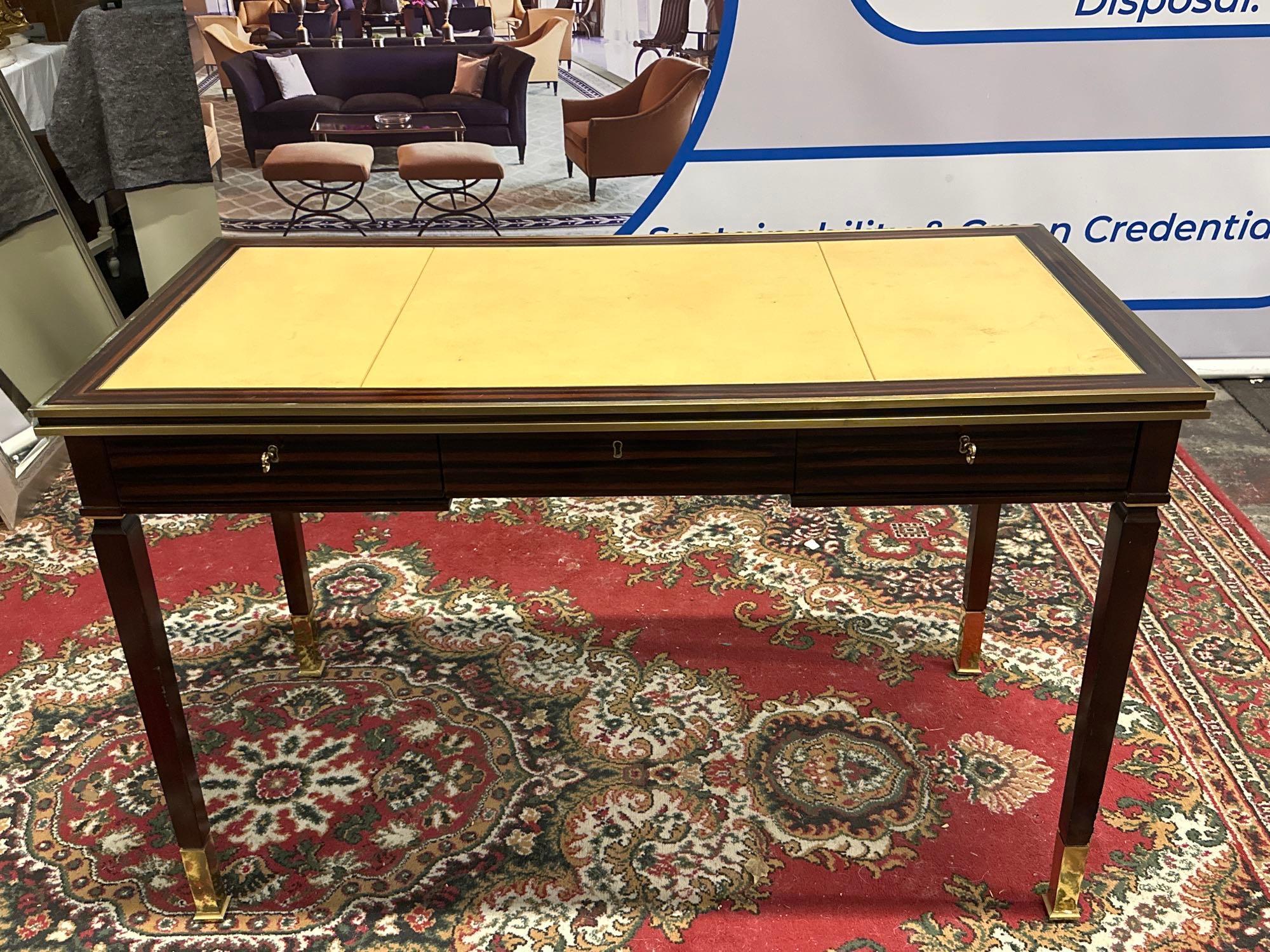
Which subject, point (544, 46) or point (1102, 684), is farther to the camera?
point (544, 46)

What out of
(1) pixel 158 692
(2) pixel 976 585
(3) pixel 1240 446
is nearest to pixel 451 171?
(2) pixel 976 585

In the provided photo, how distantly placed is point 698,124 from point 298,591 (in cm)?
198

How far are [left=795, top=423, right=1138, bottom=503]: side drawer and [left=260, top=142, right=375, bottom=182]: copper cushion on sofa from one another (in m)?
2.60

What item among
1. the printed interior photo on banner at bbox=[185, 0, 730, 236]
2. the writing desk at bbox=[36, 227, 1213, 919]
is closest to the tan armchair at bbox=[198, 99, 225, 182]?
the printed interior photo on banner at bbox=[185, 0, 730, 236]

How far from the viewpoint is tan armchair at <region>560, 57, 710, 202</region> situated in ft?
11.3

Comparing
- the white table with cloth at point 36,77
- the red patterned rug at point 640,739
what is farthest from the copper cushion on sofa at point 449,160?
the red patterned rug at point 640,739

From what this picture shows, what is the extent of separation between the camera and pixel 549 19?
140 inches

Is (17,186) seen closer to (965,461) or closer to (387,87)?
(387,87)

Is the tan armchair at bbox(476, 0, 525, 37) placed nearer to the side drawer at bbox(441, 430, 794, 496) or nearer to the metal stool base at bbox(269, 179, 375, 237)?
the metal stool base at bbox(269, 179, 375, 237)

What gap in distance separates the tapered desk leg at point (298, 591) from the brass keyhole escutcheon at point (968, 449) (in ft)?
4.59

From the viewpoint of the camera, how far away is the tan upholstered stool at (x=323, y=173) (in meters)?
3.66

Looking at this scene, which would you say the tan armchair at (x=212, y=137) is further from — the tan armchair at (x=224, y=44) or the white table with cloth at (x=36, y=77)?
the white table with cloth at (x=36, y=77)

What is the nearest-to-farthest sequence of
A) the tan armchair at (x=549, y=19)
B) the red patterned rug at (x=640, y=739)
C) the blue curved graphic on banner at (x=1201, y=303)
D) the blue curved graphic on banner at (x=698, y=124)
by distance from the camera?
the red patterned rug at (x=640, y=739), the blue curved graphic on banner at (x=698, y=124), the tan armchair at (x=549, y=19), the blue curved graphic on banner at (x=1201, y=303)

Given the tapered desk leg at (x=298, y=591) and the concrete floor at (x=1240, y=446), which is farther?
the concrete floor at (x=1240, y=446)
